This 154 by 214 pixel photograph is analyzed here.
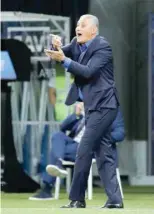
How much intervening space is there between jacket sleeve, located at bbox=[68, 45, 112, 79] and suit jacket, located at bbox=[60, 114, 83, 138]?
3.44 m

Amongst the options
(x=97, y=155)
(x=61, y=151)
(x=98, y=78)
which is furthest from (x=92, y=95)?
(x=61, y=151)

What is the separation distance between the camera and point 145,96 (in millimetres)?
12461

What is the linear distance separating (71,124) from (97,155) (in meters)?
3.33

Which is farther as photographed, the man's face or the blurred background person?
the blurred background person

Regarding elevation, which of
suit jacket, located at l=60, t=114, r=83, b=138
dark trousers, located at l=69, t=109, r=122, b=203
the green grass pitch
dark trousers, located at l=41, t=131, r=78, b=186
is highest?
dark trousers, located at l=69, t=109, r=122, b=203

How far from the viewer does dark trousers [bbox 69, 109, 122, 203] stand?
23.3 ft

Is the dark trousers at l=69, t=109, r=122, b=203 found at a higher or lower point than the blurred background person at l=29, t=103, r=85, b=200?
higher

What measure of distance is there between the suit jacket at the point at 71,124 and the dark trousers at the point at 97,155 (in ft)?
10.9

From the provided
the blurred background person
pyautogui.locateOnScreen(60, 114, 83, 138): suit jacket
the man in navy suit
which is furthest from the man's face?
pyautogui.locateOnScreen(60, 114, 83, 138): suit jacket

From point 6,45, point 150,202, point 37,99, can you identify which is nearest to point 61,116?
point 37,99

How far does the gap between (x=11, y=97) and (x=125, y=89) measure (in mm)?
1596

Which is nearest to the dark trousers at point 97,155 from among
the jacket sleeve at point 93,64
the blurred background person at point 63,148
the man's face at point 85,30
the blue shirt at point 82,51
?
the blue shirt at point 82,51

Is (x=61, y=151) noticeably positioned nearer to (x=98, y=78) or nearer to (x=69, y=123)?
(x=69, y=123)

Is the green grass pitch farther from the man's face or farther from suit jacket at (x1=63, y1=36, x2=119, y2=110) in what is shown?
the man's face
